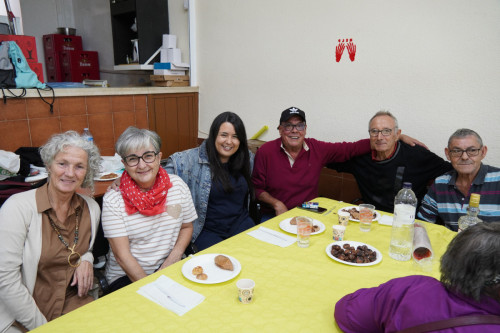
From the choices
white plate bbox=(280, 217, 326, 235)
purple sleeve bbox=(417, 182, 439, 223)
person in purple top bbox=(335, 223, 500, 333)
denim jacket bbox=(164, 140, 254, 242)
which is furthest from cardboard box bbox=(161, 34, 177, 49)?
person in purple top bbox=(335, 223, 500, 333)

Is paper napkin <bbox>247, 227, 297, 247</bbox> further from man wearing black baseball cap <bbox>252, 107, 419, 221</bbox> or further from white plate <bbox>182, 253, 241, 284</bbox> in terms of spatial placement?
man wearing black baseball cap <bbox>252, 107, 419, 221</bbox>

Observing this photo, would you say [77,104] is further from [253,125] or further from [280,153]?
[280,153]

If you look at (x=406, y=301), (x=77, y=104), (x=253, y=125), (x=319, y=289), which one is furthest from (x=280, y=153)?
(x=77, y=104)

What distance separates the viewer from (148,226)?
67.7 inches

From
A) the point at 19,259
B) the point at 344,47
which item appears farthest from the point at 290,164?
the point at 19,259

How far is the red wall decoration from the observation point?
293cm

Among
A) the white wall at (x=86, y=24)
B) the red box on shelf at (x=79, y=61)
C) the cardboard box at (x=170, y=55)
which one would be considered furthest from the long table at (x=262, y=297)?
the red box on shelf at (x=79, y=61)

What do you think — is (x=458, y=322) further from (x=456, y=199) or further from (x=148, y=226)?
(x=456, y=199)

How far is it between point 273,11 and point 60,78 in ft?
12.1

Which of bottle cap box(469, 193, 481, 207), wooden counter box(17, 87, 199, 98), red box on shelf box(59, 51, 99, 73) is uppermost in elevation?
red box on shelf box(59, 51, 99, 73)

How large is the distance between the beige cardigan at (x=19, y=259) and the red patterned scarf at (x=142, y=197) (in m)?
0.38

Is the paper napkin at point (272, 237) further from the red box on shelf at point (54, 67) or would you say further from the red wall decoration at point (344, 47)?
the red box on shelf at point (54, 67)

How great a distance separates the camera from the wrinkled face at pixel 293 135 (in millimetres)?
2539

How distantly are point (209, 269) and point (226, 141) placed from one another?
1.05 metres
